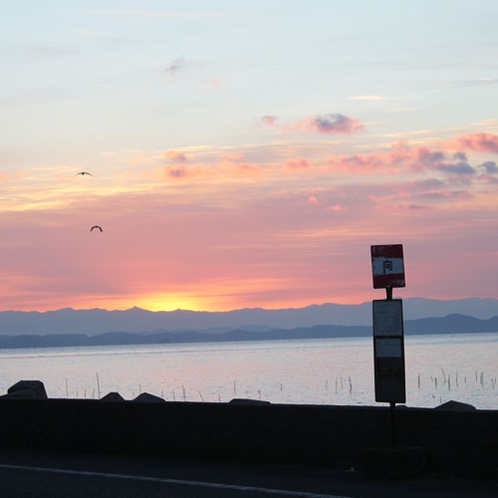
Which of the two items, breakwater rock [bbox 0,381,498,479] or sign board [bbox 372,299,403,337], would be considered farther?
sign board [bbox 372,299,403,337]

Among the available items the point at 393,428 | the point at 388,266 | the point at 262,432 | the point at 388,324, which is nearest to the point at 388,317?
the point at 388,324

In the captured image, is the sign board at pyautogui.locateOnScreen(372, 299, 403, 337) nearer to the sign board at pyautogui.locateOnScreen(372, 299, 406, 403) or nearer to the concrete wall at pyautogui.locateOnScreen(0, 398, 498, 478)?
the sign board at pyautogui.locateOnScreen(372, 299, 406, 403)

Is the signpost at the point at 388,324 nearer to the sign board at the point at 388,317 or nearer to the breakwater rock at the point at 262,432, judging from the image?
the sign board at the point at 388,317

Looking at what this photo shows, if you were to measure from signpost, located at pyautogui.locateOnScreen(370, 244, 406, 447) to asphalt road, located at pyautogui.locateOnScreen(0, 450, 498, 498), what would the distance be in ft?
3.83

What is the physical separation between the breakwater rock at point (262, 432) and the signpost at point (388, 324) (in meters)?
0.38

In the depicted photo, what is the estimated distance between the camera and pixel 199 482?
1248cm

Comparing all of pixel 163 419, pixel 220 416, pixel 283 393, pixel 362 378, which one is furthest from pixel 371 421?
pixel 362 378

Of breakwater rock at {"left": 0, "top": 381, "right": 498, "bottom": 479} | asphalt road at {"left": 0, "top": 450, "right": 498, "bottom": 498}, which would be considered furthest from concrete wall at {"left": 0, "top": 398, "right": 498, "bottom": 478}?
asphalt road at {"left": 0, "top": 450, "right": 498, "bottom": 498}

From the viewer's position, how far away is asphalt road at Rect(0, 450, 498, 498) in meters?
11.6

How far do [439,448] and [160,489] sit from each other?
11.0 feet

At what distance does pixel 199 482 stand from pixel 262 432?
1.96 meters

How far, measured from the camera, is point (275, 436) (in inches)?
557

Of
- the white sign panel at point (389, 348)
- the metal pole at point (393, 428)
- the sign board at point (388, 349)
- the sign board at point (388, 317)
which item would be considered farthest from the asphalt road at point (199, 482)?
the sign board at point (388, 317)

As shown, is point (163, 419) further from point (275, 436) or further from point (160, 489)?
point (160, 489)
